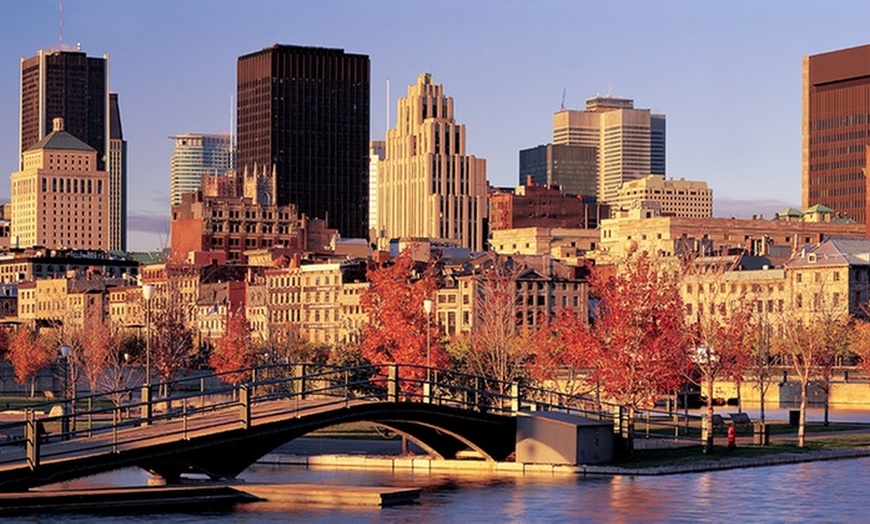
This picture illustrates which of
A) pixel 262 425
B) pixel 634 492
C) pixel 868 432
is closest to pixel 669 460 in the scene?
pixel 634 492

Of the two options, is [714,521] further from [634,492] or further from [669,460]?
[669,460]

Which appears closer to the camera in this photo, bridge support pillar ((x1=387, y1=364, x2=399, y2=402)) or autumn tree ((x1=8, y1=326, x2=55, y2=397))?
bridge support pillar ((x1=387, y1=364, x2=399, y2=402))

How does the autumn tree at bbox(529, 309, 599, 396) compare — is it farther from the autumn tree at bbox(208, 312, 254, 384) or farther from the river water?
the autumn tree at bbox(208, 312, 254, 384)

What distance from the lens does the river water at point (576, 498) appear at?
51.9 metres

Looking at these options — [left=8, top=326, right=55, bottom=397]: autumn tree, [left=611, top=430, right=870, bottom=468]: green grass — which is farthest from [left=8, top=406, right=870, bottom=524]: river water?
[left=8, top=326, right=55, bottom=397]: autumn tree

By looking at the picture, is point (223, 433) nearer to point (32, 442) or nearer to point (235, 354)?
point (32, 442)

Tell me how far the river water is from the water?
26 millimetres

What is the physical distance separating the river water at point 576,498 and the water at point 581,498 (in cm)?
3

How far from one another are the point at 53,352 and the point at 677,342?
337 feet

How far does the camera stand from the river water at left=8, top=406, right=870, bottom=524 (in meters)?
51.9

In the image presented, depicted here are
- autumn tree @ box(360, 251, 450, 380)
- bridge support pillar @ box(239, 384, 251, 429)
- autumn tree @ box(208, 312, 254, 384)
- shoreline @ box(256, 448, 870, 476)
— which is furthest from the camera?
autumn tree @ box(208, 312, 254, 384)

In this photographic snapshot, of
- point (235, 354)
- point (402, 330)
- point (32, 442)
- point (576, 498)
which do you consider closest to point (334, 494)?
point (576, 498)

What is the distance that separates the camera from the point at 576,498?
2217 inches

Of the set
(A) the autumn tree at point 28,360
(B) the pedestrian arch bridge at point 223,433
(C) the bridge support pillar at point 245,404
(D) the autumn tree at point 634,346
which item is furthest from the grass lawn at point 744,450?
(A) the autumn tree at point 28,360
